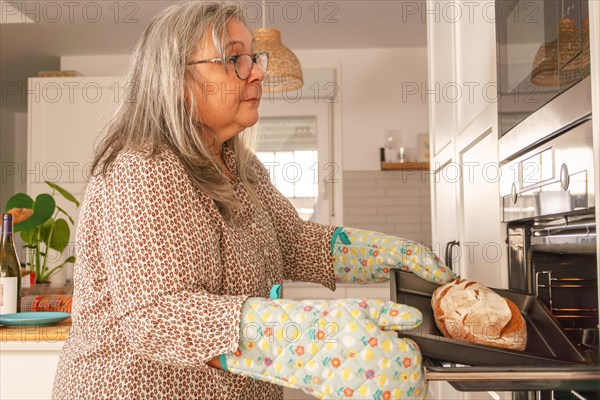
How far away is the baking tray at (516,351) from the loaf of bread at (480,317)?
0.03m

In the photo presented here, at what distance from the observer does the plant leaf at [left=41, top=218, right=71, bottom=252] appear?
8.55 ft

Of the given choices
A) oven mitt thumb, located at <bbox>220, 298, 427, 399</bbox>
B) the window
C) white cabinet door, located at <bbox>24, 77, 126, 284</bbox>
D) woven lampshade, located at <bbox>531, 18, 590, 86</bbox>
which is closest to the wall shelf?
the window

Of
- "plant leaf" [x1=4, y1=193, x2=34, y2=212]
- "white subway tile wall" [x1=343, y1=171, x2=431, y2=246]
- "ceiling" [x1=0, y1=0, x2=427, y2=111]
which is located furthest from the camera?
"white subway tile wall" [x1=343, y1=171, x2=431, y2=246]

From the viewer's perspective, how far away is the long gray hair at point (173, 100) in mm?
1057

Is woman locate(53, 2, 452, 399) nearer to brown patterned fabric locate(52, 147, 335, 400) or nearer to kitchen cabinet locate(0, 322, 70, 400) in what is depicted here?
brown patterned fabric locate(52, 147, 335, 400)

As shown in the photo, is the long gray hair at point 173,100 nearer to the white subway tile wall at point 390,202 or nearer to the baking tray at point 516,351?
the baking tray at point 516,351

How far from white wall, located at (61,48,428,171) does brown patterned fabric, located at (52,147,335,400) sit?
133 inches

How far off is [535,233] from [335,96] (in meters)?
3.58

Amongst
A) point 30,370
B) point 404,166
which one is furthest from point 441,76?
point 404,166

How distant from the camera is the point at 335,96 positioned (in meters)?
4.59

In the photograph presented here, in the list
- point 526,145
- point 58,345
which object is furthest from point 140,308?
point 58,345

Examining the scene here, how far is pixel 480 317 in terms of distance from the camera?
944 millimetres

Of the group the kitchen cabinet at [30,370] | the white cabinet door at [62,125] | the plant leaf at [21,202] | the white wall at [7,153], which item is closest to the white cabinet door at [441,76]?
the kitchen cabinet at [30,370]

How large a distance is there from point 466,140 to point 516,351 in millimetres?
894
